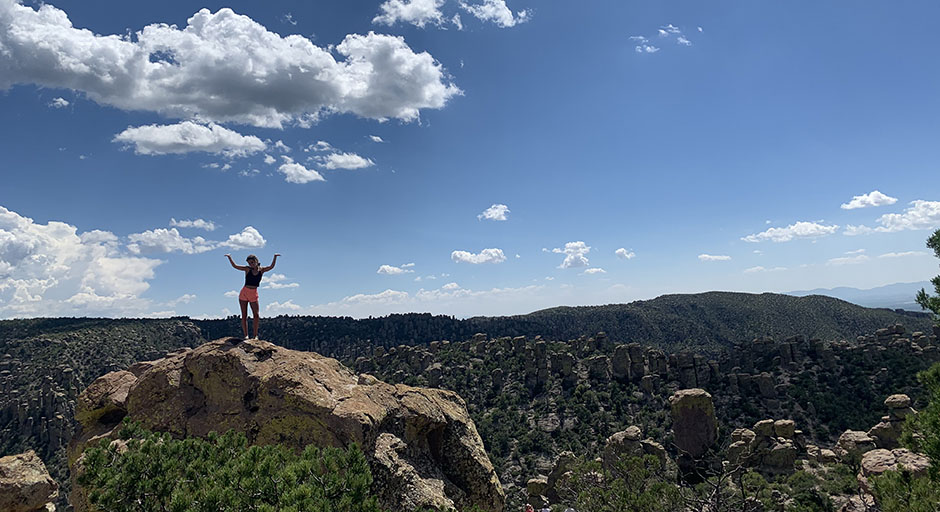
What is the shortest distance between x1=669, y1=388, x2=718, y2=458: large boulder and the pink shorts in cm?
5509

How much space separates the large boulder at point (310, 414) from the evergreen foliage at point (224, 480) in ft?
5.89

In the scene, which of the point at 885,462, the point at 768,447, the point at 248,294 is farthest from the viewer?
the point at 768,447

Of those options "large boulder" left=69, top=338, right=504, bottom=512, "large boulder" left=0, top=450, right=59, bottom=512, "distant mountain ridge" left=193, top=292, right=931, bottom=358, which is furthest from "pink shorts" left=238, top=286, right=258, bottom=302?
"distant mountain ridge" left=193, top=292, right=931, bottom=358

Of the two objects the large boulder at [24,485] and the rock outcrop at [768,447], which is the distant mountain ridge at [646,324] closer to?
the rock outcrop at [768,447]

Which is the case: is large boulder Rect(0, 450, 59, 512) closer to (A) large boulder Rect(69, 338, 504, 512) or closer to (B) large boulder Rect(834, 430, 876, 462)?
(A) large boulder Rect(69, 338, 504, 512)

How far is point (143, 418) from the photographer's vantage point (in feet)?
41.7

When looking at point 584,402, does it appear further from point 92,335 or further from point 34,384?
point 92,335

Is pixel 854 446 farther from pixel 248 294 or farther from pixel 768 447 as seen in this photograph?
pixel 248 294

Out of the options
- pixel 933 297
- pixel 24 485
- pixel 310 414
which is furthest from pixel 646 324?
pixel 24 485

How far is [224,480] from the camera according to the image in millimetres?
8039

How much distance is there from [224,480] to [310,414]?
11.1 ft

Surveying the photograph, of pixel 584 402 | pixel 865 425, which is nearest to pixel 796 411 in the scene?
pixel 865 425

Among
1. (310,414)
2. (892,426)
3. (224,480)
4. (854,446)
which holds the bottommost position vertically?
(854,446)

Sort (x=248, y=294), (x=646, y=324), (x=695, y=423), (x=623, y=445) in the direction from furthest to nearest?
(x=646, y=324)
(x=695, y=423)
(x=623, y=445)
(x=248, y=294)
